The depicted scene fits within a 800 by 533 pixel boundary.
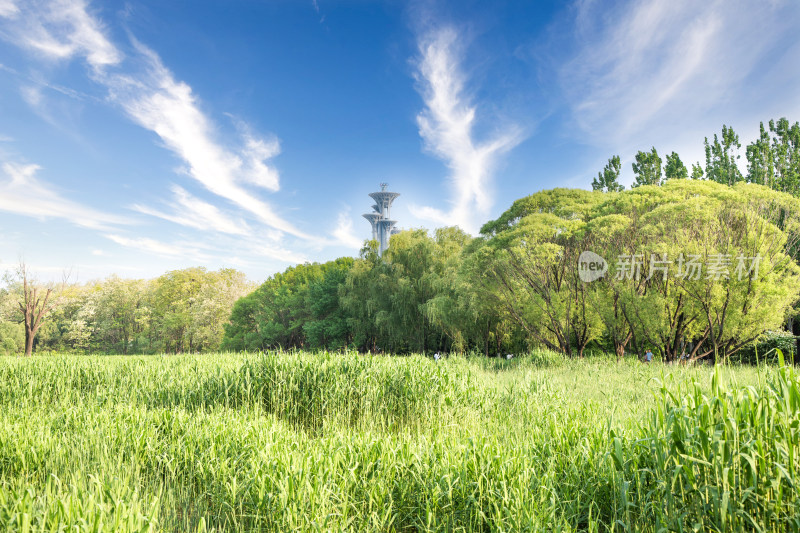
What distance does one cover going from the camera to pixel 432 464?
3.30 m

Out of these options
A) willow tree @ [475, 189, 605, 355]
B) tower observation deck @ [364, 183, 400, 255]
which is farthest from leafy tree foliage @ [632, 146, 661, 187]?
tower observation deck @ [364, 183, 400, 255]

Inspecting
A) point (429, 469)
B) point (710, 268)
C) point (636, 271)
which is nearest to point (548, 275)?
point (636, 271)

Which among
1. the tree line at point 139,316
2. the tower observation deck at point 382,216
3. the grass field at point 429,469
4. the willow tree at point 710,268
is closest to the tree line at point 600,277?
the willow tree at point 710,268

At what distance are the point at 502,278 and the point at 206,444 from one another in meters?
14.5

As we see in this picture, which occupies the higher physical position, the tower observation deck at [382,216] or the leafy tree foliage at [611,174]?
the tower observation deck at [382,216]

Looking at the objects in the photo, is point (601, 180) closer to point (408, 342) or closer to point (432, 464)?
point (408, 342)

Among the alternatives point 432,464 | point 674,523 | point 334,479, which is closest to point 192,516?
point 334,479

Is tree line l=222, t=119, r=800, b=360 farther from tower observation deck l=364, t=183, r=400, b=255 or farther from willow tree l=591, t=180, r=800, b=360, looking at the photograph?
tower observation deck l=364, t=183, r=400, b=255

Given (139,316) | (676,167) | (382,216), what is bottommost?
(139,316)

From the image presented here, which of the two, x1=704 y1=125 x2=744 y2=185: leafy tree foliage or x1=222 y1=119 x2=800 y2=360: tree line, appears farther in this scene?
x1=704 y1=125 x2=744 y2=185: leafy tree foliage

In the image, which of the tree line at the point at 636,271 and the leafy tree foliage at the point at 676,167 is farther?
the leafy tree foliage at the point at 676,167

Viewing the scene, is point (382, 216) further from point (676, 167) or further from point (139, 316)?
point (676, 167)

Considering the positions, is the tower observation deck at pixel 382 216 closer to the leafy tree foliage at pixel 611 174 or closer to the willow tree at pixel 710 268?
the leafy tree foliage at pixel 611 174

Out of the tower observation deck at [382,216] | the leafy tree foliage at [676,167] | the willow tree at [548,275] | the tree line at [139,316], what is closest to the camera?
the willow tree at [548,275]
